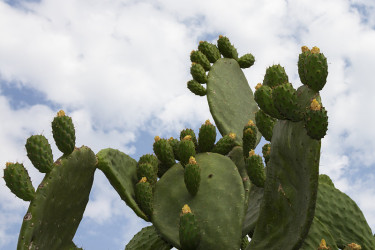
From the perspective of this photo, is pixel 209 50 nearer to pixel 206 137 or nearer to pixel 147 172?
pixel 206 137

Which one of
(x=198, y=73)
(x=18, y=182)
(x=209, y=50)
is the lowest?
(x=18, y=182)

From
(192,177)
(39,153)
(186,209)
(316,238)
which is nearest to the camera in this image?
(39,153)

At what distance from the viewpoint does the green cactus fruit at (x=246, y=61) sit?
5.79 metres

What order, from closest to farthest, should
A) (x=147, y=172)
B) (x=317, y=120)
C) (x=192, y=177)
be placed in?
(x=317, y=120), (x=192, y=177), (x=147, y=172)

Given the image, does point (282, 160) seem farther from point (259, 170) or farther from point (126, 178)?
point (126, 178)

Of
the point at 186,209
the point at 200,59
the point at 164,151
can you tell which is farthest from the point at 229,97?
the point at 186,209

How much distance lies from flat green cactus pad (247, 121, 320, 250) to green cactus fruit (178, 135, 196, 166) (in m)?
1.02

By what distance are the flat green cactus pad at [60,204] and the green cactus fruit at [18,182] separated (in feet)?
0.18

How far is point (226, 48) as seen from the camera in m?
5.69

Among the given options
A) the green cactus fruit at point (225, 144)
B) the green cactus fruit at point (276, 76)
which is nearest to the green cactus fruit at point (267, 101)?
the green cactus fruit at point (276, 76)

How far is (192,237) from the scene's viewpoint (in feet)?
12.2

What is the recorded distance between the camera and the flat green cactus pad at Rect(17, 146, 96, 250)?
3297 millimetres

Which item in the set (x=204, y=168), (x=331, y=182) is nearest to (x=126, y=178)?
(x=204, y=168)

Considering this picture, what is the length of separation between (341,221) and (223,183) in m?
0.96
